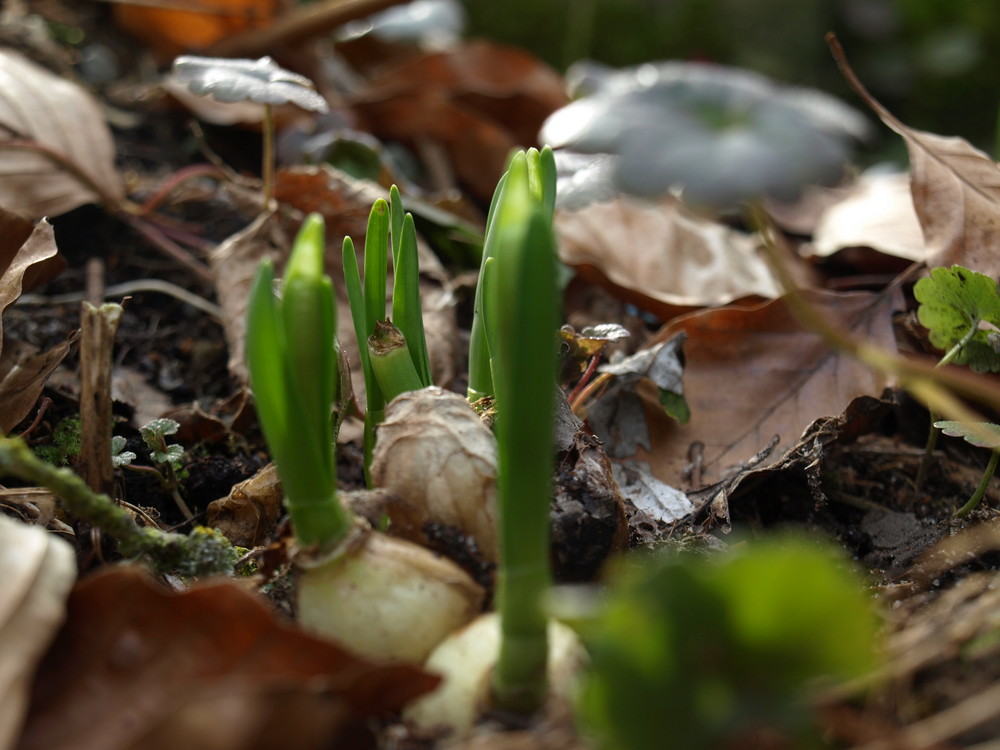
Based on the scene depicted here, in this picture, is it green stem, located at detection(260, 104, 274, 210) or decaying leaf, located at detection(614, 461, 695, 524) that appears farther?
green stem, located at detection(260, 104, 274, 210)

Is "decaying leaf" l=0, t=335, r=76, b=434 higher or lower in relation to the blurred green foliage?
lower

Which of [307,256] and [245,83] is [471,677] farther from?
[245,83]

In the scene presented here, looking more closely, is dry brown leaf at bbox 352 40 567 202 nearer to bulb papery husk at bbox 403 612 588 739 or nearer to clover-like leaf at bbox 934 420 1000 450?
clover-like leaf at bbox 934 420 1000 450

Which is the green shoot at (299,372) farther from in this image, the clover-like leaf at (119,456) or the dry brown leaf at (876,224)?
the dry brown leaf at (876,224)

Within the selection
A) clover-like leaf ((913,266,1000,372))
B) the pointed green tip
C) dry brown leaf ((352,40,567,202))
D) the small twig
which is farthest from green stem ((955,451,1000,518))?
dry brown leaf ((352,40,567,202))

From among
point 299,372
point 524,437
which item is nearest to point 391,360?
point 299,372
